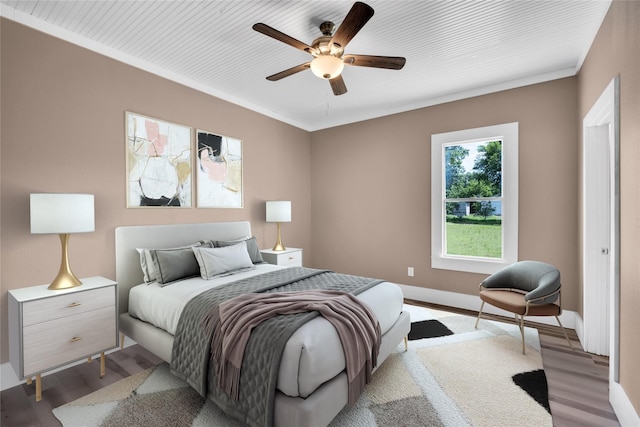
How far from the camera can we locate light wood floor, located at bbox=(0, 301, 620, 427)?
1.89 meters

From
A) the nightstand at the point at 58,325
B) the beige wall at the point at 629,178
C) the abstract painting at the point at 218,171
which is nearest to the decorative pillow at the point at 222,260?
the nightstand at the point at 58,325

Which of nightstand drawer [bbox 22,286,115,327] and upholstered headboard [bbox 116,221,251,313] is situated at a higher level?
upholstered headboard [bbox 116,221,251,313]

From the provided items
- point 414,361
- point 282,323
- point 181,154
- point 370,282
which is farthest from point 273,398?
point 181,154

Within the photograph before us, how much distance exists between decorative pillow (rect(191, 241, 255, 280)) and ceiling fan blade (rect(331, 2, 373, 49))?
219cm

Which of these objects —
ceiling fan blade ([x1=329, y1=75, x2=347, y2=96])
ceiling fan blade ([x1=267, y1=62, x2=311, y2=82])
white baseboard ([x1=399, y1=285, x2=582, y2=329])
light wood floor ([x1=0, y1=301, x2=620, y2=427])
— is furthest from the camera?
white baseboard ([x1=399, y1=285, x2=582, y2=329])

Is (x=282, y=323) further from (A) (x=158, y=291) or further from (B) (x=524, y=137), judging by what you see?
(B) (x=524, y=137)

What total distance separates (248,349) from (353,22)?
211 centimetres

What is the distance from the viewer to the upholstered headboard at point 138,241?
2.85m

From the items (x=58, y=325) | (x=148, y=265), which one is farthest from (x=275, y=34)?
(x=58, y=325)

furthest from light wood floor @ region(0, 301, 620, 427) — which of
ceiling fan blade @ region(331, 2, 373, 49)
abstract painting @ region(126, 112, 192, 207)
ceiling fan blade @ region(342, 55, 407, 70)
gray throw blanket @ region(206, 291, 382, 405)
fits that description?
ceiling fan blade @ region(331, 2, 373, 49)

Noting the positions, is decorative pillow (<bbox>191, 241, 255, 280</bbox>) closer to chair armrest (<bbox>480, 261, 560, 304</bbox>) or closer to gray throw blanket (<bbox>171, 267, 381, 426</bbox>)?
gray throw blanket (<bbox>171, 267, 381, 426</bbox>)

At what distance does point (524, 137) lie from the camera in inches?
136

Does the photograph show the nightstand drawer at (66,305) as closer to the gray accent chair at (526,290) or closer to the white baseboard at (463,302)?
the gray accent chair at (526,290)

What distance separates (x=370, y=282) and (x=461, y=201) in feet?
6.89
